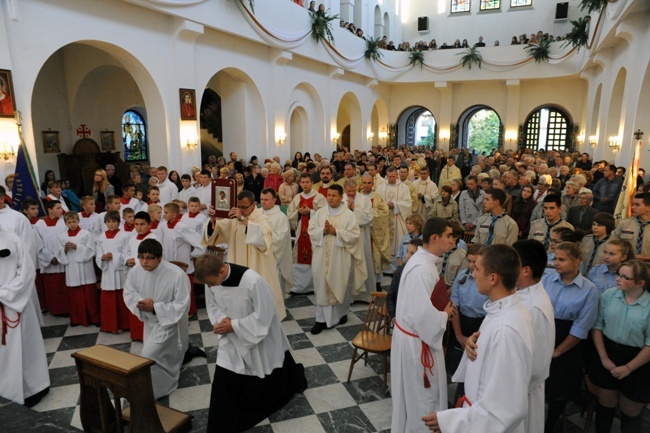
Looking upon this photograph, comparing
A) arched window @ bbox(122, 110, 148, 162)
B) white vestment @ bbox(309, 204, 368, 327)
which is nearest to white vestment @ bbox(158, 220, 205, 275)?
white vestment @ bbox(309, 204, 368, 327)

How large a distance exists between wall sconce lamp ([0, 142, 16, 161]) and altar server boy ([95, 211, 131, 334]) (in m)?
2.67

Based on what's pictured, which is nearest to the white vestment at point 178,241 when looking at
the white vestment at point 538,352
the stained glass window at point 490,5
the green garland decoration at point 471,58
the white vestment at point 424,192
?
the white vestment at point 424,192

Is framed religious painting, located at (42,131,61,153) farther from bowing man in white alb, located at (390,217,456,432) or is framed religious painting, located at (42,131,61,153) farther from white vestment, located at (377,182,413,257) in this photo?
bowing man in white alb, located at (390,217,456,432)

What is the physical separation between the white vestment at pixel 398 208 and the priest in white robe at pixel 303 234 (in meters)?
1.65

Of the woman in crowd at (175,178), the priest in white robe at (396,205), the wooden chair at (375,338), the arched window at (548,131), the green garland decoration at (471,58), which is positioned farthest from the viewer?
the arched window at (548,131)

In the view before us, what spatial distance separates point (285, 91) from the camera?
15648mm

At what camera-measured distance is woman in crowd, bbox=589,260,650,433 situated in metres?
3.65

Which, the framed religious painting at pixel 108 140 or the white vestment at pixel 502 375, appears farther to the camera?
the framed religious painting at pixel 108 140

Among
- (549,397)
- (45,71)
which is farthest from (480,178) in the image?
(45,71)

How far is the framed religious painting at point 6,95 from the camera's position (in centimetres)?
768

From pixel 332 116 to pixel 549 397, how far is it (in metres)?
16.1

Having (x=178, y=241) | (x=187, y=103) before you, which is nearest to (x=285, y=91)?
(x=187, y=103)

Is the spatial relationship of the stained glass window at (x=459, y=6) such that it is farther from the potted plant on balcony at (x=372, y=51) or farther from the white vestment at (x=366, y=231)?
the white vestment at (x=366, y=231)

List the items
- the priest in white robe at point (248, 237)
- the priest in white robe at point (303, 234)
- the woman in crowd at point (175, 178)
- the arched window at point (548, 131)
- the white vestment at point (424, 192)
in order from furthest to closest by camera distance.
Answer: the arched window at point (548, 131), the woman in crowd at point (175, 178), the white vestment at point (424, 192), the priest in white robe at point (303, 234), the priest in white robe at point (248, 237)
